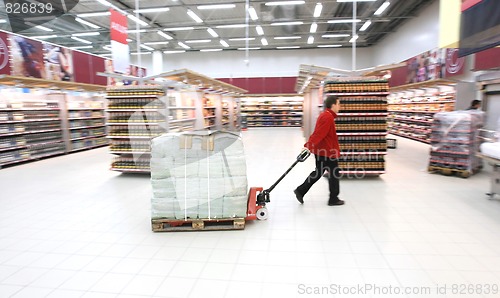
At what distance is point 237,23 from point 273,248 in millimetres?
13440

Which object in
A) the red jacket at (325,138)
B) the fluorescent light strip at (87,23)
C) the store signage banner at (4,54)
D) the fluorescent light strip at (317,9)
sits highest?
the fluorescent light strip at (87,23)

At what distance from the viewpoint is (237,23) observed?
1455 centimetres

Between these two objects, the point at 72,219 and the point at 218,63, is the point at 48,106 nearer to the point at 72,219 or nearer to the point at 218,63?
the point at 72,219

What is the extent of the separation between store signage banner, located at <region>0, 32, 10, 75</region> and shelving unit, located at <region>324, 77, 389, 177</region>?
8109 mm

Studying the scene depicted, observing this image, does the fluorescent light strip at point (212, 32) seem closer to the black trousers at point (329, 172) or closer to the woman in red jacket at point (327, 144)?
the woman in red jacket at point (327, 144)

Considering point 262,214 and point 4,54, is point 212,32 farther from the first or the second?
point 262,214

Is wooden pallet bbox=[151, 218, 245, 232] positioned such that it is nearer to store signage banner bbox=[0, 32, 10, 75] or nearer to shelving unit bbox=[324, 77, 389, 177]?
shelving unit bbox=[324, 77, 389, 177]

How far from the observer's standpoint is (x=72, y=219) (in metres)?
4.32

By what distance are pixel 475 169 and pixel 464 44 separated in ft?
10.5

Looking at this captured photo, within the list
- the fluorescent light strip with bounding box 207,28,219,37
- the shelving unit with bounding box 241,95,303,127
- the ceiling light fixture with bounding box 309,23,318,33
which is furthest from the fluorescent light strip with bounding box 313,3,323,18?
the shelving unit with bounding box 241,95,303,127

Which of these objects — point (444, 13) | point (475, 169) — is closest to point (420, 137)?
point (475, 169)

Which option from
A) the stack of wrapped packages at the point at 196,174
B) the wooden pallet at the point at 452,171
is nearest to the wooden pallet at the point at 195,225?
the stack of wrapped packages at the point at 196,174

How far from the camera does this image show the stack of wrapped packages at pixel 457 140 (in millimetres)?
6125

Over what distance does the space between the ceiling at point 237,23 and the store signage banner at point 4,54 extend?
3.68m
